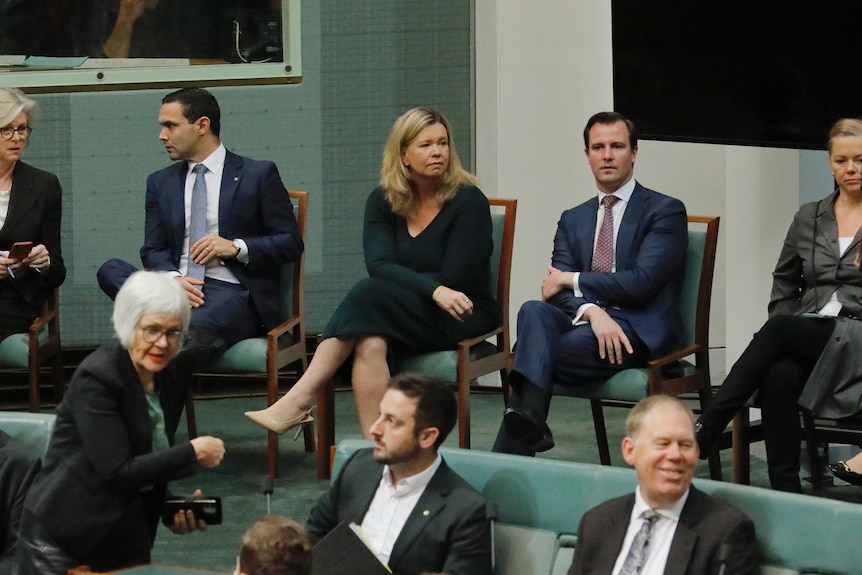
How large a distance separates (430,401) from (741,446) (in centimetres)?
150

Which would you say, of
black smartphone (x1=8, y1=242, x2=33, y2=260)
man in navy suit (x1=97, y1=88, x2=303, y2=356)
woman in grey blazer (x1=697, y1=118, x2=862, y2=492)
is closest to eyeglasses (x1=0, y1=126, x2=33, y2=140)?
black smartphone (x1=8, y1=242, x2=33, y2=260)

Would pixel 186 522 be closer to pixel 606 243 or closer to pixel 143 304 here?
pixel 143 304

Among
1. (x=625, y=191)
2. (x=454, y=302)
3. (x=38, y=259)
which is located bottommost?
(x=454, y=302)

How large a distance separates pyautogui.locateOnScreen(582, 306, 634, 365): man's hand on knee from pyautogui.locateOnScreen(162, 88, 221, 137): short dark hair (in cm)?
172

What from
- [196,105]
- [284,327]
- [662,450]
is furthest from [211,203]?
[662,450]

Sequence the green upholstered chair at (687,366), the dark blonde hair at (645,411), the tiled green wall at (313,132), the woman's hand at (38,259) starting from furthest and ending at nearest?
the tiled green wall at (313,132) → the woman's hand at (38,259) → the green upholstered chair at (687,366) → the dark blonde hair at (645,411)

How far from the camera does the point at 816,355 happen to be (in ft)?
15.5

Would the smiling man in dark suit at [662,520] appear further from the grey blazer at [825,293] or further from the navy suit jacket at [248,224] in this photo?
the navy suit jacket at [248,224]

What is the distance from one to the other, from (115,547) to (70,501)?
6.2 inches

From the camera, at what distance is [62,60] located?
23.0ft

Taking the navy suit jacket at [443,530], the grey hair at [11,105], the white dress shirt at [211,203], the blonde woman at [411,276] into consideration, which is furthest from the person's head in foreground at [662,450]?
the grey hair at [11,105]

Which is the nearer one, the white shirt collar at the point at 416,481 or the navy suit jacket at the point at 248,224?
the white shirt collar at the point at 416,481

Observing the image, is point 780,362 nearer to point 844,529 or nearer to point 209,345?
point 844,529

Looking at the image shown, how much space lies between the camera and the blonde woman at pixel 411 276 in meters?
5.26
